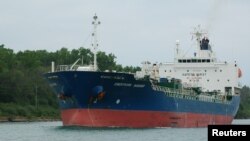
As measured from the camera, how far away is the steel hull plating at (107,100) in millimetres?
39281

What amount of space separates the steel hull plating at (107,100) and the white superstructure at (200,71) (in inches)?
525

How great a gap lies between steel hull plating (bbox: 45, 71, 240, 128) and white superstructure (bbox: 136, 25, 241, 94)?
43.7 feet

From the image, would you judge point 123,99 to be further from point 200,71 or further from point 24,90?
point 24,90

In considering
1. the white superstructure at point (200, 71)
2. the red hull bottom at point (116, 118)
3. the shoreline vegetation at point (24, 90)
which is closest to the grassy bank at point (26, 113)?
the shoreline vegetation at point (24, 90)

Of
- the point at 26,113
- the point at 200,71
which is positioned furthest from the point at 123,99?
the point at 26,113

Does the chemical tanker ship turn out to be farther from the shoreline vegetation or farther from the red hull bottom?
the shoreline vegetation

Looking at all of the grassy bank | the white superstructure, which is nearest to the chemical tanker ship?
the white superstructure

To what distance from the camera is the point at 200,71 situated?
5678 centimetres

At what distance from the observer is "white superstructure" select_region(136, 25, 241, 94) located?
56.7m

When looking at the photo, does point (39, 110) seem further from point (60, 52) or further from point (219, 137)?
point (219, 137)

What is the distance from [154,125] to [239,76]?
69.4 ft

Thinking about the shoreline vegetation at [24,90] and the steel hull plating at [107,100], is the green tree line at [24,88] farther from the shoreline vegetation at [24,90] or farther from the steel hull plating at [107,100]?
the steel hull plating at [107,100]

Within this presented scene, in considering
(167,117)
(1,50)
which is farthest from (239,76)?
(1,50)

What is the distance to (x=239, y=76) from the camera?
61250 millimetres
